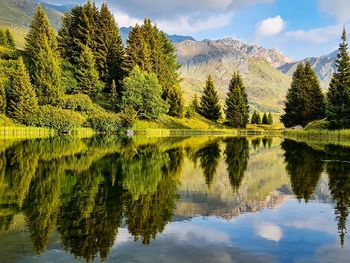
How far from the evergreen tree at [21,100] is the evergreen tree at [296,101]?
214 feet

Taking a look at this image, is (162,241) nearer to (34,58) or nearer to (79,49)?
(34,58)

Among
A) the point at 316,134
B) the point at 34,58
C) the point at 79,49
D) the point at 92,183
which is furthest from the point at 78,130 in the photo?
the point at 92,183

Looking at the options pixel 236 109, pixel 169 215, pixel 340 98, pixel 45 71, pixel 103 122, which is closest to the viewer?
pixel 169 215

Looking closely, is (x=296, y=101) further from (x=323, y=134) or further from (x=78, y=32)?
(x=78, y=32)

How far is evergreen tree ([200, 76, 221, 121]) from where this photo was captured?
429ft

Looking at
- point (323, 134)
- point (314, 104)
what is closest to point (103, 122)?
point (323, 134)

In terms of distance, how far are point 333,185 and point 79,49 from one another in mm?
99860

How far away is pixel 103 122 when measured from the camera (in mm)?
88938

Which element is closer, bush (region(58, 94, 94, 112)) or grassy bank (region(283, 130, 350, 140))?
grassy bank (region(283, 130, 350, 140))

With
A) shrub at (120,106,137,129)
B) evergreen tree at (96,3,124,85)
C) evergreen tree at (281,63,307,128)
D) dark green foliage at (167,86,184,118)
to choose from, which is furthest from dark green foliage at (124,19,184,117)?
evergreen tree at (281,63,307,128)

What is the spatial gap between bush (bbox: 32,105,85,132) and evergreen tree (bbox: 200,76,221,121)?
57.4 metres

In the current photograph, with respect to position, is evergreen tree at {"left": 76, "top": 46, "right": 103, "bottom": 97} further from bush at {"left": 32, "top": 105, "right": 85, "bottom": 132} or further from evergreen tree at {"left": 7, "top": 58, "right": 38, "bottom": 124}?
evergreen tree at {"left": 7, "top": 58, "right": 38, "bottom": 124}

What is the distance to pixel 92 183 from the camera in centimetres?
1983

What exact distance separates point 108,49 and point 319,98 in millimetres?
57479
